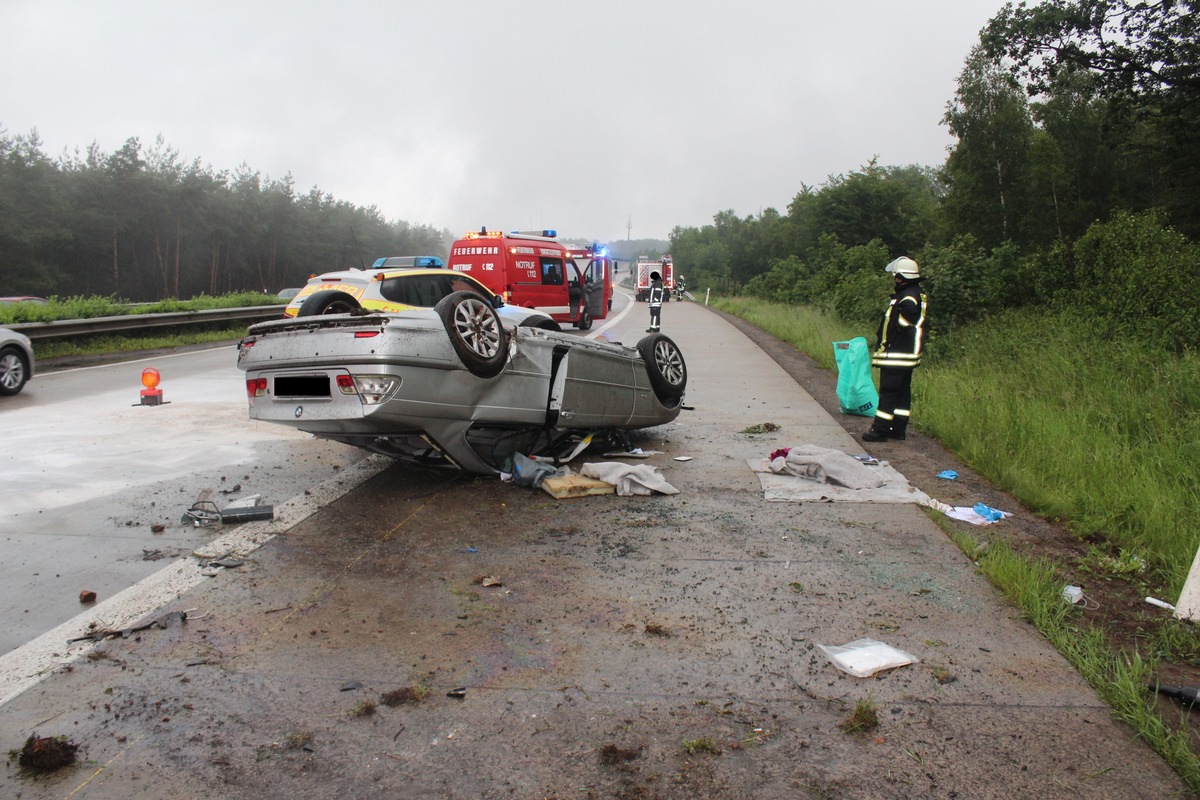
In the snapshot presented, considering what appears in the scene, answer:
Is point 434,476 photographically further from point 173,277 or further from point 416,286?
point 173,277

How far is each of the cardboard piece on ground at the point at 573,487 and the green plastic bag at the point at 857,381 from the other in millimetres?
4461

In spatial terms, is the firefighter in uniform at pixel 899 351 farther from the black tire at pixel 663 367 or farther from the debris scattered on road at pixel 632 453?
the debris scattered on road at pixel 632 453

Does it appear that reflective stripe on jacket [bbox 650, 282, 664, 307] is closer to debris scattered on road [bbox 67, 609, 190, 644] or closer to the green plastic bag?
the green plastic bag

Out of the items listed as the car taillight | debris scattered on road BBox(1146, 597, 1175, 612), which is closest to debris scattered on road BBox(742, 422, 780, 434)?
the car taillight

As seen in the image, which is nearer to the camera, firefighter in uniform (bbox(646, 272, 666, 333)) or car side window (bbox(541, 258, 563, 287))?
firefighter in uniform (bbox(646, 272, 666, 333))

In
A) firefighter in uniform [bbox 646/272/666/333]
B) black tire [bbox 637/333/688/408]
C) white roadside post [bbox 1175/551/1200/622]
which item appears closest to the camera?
white roadside post [bbox 1175/551/1200/622]

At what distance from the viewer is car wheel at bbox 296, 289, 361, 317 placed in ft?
21.3

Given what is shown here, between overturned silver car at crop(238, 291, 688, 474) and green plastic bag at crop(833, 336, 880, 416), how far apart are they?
13.0ft

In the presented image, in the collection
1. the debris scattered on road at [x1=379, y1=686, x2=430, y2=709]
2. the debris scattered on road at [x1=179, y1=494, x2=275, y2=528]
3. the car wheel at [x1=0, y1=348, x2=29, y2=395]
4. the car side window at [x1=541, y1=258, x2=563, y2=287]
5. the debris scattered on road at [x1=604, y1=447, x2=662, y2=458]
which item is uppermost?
the car side window at [x1=541, y1=258, x2=563, y2=287]

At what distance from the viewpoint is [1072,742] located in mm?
2932

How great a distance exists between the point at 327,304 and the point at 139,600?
119 inches

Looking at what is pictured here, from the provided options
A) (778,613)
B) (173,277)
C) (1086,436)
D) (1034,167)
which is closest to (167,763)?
(778,613)

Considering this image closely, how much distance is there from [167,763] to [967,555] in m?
4.01

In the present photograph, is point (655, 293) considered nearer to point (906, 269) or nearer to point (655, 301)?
point (655, 301)
